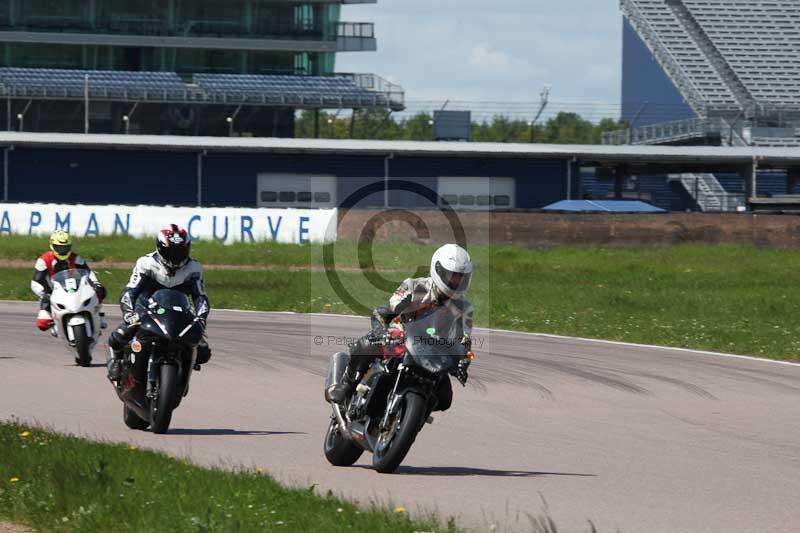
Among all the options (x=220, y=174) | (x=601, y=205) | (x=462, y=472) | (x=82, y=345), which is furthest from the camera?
(x=220, y=174)

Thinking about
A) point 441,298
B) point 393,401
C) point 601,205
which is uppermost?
point 601,205

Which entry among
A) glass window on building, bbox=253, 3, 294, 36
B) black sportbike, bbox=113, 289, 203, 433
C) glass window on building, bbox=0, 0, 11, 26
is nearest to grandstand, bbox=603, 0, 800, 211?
glass window on building, bbox=253, 3, 294, 36

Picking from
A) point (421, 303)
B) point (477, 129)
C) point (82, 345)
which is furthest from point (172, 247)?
point (477, 129)

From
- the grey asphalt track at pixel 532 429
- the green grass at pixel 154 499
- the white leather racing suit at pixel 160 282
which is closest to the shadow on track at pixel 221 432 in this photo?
the grey asphalt track at pixel 532 429

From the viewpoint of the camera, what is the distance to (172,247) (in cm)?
1145

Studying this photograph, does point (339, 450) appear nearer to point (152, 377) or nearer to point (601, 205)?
point (152, 377)

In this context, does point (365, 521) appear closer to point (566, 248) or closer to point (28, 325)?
point (28, 325)

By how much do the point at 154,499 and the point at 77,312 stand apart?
8789 mm

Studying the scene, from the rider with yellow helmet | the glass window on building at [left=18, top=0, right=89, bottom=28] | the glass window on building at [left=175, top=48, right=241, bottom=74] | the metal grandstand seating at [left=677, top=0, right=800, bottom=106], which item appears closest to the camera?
the rider with yellow helmet

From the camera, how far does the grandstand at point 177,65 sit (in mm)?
69125

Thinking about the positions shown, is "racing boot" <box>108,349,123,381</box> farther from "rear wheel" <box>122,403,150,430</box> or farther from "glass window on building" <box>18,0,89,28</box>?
"glass window on building" <box>18,0,89,28</box>

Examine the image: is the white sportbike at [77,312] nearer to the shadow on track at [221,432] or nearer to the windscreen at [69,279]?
the windscreen at [69,279]

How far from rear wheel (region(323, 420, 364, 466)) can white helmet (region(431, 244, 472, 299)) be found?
1.32 meters

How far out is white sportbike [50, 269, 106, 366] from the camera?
16078 mm
